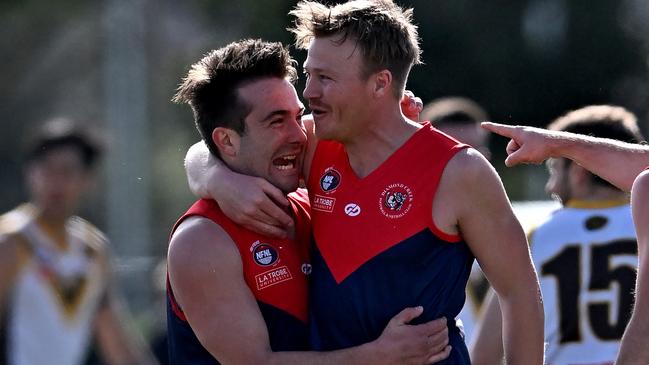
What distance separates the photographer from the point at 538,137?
4797 millimetres

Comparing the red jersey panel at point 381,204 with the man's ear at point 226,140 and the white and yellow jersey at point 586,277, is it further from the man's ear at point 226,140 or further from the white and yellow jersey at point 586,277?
the white and yellow jersey at point 586,277

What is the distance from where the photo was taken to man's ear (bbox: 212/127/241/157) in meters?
5.02

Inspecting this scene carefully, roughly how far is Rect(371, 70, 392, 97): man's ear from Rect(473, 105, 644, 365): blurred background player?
2.23 m

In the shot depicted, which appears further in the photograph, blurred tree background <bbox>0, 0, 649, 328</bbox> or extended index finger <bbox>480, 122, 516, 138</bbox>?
blurred tree background <bbox>0, 0, 649, 328</bbox>

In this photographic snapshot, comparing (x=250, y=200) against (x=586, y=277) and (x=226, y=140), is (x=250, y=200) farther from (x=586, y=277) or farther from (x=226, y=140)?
(x=586, y=277)

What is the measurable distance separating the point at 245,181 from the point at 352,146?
394mm

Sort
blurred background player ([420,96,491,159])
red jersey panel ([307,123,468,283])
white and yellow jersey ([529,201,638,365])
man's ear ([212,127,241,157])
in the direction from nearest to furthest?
red jersey panel ([307,123,468,283])
man's ear ([212,127,241,157])
white and yellow jersey ([529,201,638,365])
blurred background player ([420,96,491,159])

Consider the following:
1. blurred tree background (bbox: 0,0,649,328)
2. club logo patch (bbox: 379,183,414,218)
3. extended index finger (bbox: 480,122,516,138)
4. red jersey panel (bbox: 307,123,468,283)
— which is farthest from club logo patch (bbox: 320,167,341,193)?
blurred tree background (bbox: 0,0,649,328)

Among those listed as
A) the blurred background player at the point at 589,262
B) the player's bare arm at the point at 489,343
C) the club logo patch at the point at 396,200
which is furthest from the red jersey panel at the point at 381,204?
the blurred background player at the point at 589,262

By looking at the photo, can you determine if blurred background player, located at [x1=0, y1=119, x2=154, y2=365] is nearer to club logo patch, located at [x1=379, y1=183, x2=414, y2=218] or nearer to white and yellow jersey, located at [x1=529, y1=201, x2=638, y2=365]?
white and yellow jersey, located at [x1=529, y1=201, x2=638, y2=365]

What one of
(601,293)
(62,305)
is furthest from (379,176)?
(62,305)

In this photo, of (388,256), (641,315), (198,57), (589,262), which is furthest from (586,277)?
(198,57)

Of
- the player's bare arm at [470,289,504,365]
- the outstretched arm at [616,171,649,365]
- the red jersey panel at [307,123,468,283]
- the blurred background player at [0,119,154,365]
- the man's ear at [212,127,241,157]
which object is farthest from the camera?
the blurred background player at [0,119,154,365]

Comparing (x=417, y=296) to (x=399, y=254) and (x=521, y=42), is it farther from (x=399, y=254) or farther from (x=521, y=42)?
(x=521, y=42)
